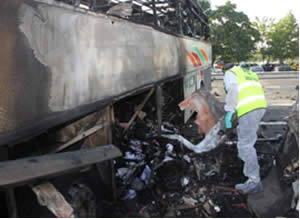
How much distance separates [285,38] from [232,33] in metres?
11.8

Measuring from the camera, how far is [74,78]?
92.9 inches

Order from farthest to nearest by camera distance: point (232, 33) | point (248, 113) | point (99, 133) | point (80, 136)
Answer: point (232, 33) → point (248, 113) → point (99, 133) → point (80, 136)

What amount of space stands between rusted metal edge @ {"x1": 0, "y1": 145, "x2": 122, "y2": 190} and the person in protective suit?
85.6 inches

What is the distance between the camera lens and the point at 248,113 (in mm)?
3531

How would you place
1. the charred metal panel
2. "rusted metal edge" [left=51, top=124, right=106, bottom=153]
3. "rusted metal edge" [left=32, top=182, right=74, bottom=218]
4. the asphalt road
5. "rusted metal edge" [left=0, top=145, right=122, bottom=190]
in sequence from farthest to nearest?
the asphalt road, "rusted metal edge" [left=51, top=124, right=106, bottom=153], "rusted metal edge" [left=32, top=182, right=74, bottom=218], the charred metal panel, "rusted metal edge" [left=0, top=145, right=122, bottom=190]

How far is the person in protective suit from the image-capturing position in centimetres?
353

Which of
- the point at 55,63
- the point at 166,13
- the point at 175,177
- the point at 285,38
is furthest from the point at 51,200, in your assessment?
the point at 285,38

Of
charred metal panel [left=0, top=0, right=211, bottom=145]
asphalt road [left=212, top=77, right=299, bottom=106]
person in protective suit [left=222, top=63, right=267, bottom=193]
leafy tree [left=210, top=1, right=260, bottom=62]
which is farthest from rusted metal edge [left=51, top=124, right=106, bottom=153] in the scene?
leafy tree [left=210, top=1, right=260, bottom=62]

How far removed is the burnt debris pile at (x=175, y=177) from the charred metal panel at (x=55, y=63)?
107cm

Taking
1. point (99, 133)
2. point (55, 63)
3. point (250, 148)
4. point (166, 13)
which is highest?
point (166, 13)

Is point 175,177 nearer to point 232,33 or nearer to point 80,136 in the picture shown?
point 80,136

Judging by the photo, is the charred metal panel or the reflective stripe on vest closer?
the charred metal panel

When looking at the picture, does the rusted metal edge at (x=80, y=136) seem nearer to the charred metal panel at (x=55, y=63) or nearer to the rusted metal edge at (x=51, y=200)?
the charred metal panel at (x=55, y=63)

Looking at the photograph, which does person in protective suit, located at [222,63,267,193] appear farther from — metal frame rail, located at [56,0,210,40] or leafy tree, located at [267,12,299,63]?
leafy tree, located at [267,12,299,63]
